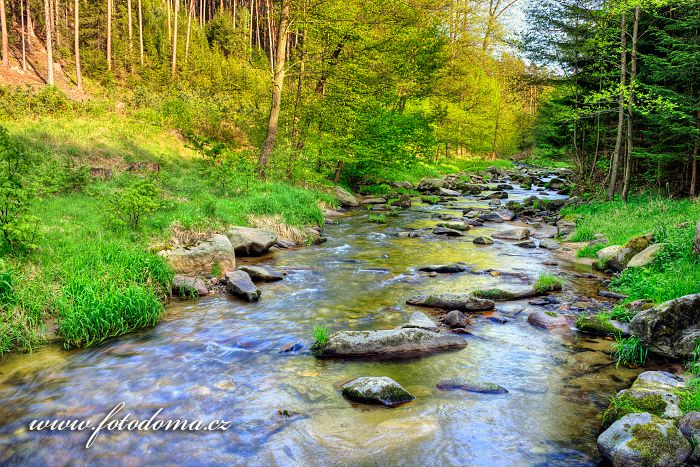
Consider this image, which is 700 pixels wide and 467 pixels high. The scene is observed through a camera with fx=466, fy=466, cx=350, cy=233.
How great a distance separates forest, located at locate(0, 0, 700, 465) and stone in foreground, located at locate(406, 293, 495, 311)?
1.5 inches

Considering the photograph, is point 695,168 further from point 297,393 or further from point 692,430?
point 297,393

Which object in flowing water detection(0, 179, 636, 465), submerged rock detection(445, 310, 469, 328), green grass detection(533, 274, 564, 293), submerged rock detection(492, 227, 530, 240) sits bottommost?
flowing water detection(0, 179, 636, 465)

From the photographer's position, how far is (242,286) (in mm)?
9367

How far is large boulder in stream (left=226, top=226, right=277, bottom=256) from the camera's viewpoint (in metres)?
12.3

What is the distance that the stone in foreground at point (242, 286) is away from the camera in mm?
9172

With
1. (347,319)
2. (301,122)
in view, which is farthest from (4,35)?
(347,319)

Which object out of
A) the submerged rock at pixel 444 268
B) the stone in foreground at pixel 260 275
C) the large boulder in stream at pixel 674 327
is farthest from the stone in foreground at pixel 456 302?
the stone in foreground at pixel 260 275

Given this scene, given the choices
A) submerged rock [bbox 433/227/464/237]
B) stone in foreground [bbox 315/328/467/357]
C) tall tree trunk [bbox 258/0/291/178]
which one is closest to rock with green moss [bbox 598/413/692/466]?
stone in foreground [bbox 315/328/467/357]

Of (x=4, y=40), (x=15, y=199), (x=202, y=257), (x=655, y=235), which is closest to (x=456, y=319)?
(x=202, y=257)

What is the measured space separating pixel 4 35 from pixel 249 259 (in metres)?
34.8

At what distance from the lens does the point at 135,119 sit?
26.8 meters

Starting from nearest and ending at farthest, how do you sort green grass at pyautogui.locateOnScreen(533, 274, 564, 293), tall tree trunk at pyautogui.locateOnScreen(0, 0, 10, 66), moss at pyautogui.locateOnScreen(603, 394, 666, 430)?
moss at pyautogui.locateOnScreen(603, 394, 666, 430)
green grass at pyautogui.locateOnScreen(533, 274, 564, 293)
tall tree trunk at pyautogui.locateOnScreen(0, 0, 10, 66)

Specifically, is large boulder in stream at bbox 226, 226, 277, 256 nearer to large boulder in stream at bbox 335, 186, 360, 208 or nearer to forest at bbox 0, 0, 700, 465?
forest at bbox 0, 0, 700, 465

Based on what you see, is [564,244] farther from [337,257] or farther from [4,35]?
[4,35]
